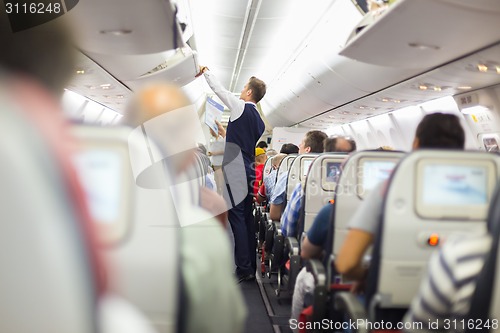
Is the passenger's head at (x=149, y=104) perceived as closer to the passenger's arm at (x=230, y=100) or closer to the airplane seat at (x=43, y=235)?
the airplane seat at (x=43, y=235)

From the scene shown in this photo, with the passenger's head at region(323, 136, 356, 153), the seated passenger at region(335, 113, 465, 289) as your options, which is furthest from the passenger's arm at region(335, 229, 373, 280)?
the passenger's head at region(323, 136, 356, 153)

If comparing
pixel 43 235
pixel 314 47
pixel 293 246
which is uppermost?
pixel 314 47

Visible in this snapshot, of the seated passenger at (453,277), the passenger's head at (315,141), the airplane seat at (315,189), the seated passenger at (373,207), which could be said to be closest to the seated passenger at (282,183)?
the passenger's head at (315,141)

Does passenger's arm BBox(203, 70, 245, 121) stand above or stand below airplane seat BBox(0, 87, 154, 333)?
above

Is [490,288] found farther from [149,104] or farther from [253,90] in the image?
[253,90]

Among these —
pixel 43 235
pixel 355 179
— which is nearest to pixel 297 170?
pixel 355 179

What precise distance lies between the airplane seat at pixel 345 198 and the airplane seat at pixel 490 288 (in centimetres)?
112

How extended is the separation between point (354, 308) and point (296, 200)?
1869 millimetres

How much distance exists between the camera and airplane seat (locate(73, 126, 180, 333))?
72 cm

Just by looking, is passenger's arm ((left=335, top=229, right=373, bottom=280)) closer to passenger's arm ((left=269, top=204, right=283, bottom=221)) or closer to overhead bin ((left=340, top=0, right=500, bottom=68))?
overhead bin ((left=340, top=0, right=500, bottom=68))

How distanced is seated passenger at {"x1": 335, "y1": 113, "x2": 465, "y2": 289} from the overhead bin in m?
1.80

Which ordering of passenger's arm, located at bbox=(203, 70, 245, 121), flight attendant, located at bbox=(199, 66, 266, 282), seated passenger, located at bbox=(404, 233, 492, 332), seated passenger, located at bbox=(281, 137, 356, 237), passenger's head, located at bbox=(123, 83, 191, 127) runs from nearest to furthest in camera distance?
passenger's head, located at bbox=(123, 83, 191, 127) < seated passenger, located at bbox=(404, 233, 492, 332) < seated passenger, located at bbox=(281, 137, 356, 237) < passenger's arm, located at bbox=(203, 70, 245, 121) < flight attendant, located at bbox=(199, 66, 266, 282)

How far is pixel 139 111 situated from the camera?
0.89m

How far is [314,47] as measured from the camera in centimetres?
804
